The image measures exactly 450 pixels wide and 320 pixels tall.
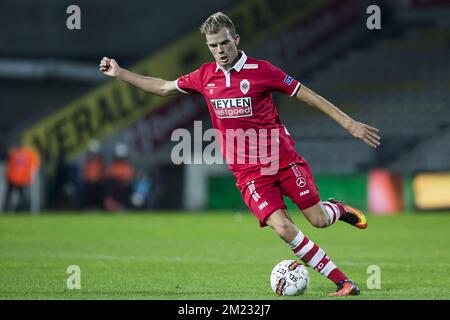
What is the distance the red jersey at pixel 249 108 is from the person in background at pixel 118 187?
1590 cm

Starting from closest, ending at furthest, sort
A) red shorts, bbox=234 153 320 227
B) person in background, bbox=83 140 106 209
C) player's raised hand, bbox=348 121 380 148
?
player's raised hand, bbox=348 121 380 148 < red shorts, bbox=234 153 320 227 < person in background, bbox=83 140 106 209

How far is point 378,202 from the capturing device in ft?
69.6

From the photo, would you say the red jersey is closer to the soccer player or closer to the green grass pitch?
the soccer player

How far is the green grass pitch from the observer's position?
842 cm

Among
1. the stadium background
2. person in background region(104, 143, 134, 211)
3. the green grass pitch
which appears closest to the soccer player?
the green grass pitch

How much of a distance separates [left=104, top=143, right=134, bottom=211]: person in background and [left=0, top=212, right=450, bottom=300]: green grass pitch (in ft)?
12.8

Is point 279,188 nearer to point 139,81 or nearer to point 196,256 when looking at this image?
point 139,81

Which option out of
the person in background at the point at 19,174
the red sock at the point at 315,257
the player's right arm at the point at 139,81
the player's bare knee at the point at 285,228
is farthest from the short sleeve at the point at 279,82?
the person in background at the point at 19,174

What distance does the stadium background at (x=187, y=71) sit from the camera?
82.5 ft

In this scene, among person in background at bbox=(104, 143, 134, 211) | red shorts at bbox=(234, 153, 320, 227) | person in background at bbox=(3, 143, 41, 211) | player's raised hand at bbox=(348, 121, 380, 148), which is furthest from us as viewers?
person in background at bbox=(104, 143, 134, 211)

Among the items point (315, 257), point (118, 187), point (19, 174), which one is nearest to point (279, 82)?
point (315, 257)

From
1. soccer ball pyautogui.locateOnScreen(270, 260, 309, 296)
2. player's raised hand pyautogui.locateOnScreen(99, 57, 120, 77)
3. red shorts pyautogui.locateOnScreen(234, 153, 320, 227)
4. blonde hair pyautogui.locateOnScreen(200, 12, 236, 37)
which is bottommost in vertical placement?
soccer ball pyautogui.locateOnScreen(270, 260, 309, 296)

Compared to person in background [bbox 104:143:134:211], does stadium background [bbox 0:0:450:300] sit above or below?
above

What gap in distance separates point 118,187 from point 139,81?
1554 centimetres
